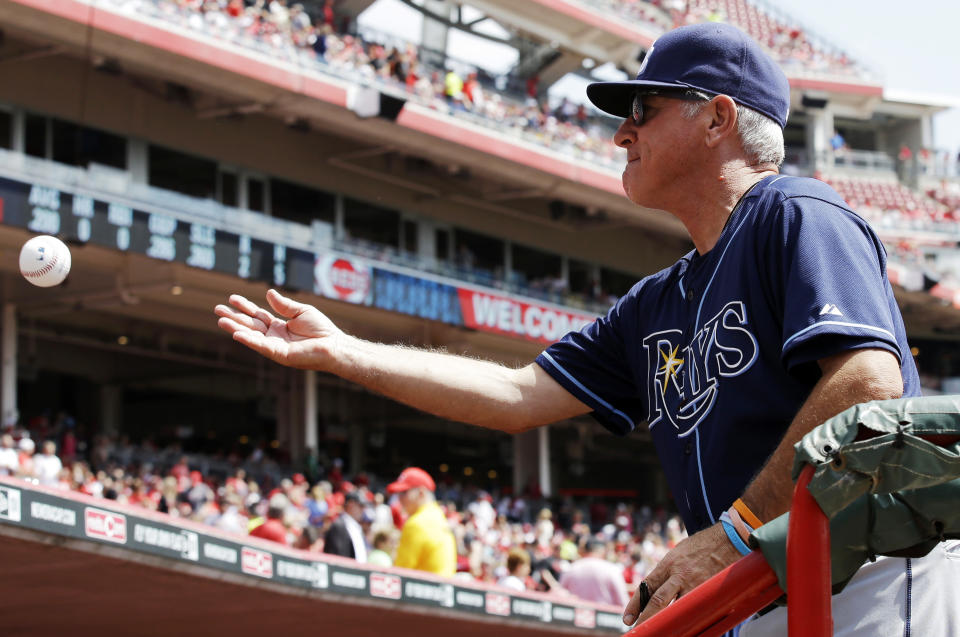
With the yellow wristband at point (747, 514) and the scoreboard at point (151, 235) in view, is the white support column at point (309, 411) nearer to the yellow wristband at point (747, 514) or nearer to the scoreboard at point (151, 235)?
the scoreboard at point (151, 235)

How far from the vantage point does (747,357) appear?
8.46 feet

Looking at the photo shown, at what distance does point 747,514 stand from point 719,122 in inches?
38.0

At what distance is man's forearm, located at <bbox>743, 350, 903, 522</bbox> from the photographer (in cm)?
223

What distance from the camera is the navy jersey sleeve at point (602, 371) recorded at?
3291 millimetres

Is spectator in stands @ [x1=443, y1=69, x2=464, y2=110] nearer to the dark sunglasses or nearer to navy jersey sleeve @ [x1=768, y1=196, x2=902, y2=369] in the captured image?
the dark sunglasses

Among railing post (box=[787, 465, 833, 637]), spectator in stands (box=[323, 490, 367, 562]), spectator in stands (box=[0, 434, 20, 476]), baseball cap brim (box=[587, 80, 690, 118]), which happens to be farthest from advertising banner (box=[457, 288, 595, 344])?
railing post (box=[787, 465, 833, 637])

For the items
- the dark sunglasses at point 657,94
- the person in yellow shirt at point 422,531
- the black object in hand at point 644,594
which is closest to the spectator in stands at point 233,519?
the person in yellow shirt at point 422,531

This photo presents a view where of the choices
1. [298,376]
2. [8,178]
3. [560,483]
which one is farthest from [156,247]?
[560,483]

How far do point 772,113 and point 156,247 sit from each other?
775 inches

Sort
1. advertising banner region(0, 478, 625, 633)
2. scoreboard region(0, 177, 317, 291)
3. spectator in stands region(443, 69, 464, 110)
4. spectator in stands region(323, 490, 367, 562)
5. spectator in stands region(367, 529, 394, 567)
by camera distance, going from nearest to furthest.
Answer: advertising banner region(0, 478, 625, 633), spectator in stands region(323, 490, 367, 562), spectator in stands region(367, 529, 394, 567), scoreboard region(0, 177, 317, 291), spectator in stands region(443, 69, 464, 110)

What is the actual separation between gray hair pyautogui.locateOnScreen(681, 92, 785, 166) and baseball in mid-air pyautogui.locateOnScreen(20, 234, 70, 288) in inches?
117

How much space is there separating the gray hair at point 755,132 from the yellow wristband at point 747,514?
92cm

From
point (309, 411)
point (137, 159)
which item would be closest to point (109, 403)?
point (309, 411)

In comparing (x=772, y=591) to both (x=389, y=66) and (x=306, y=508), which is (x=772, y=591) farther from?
(x=389, y=66)
